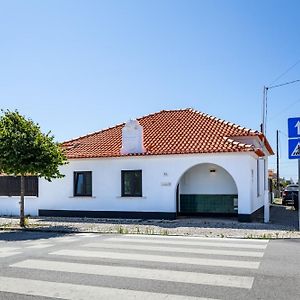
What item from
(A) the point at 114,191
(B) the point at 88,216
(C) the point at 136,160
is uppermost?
(C) the point at 136,160

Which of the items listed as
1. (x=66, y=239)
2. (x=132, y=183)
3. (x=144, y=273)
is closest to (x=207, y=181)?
(x=132, y=183)

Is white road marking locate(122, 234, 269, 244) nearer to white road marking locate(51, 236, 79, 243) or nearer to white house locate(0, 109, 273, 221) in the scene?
white road marking locate(51, 236, 79, 243)

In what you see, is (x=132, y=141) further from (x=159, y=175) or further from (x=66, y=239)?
(x=66, y=239)

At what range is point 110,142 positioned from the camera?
2127cm

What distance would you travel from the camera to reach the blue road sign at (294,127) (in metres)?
13.3

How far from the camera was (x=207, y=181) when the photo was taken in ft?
66.5

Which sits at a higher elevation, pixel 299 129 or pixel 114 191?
pixel 299 129

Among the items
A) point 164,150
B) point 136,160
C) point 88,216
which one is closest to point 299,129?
point 164,150

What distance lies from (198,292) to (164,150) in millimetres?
12828

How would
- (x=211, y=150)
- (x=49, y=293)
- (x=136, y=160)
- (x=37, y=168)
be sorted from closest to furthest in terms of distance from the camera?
(x=49, y=293)
(x=37, y=168)
(x=211, y=150)
(x=136, y=160)

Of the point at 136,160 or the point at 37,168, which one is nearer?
the point at 37,168

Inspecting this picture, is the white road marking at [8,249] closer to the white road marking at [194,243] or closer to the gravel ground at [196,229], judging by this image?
the white road marking at [194,243]

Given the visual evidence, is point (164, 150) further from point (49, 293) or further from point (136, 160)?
point (49, 293)

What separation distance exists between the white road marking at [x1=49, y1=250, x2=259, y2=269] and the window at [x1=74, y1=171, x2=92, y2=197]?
1068cm
